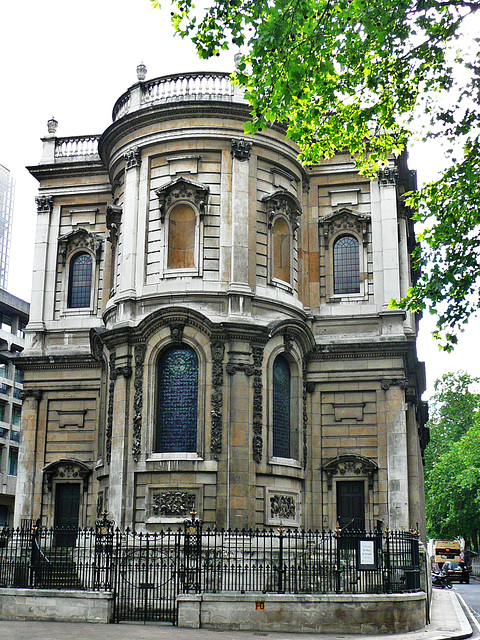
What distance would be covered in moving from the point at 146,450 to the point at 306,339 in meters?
6.96

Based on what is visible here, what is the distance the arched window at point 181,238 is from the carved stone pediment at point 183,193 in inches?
12.4

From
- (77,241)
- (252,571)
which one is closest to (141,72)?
(77,241)

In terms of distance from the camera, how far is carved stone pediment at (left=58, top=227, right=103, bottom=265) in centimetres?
3511

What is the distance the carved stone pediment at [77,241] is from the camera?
35.1 metres

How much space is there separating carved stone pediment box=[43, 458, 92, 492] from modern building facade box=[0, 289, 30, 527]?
40.9 meters

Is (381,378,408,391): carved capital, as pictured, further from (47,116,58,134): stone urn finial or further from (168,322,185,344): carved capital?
(47,116,58,134): stone urn finial

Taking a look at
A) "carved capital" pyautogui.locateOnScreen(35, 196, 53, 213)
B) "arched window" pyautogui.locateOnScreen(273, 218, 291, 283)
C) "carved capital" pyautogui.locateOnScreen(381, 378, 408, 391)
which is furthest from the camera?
"carved capital" pyautogui.locateOnScreen(35, 196, 53, 213)

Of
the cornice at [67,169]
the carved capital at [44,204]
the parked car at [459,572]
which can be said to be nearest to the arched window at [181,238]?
the cornice at [67,169]

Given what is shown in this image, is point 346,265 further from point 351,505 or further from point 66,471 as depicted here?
point 66,471

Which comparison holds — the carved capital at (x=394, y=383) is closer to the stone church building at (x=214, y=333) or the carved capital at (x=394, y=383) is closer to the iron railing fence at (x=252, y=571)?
the stone church building at (x=214, y=333)

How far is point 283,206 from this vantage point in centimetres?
3156

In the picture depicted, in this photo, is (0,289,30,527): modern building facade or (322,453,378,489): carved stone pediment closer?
(322,453,378,489): carved stone pediment

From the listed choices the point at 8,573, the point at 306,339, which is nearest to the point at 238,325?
the point at 306,339

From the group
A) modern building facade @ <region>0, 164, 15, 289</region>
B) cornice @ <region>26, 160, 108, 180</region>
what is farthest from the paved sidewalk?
modern building facade @ <region>0, 164, 15, 289</region>
